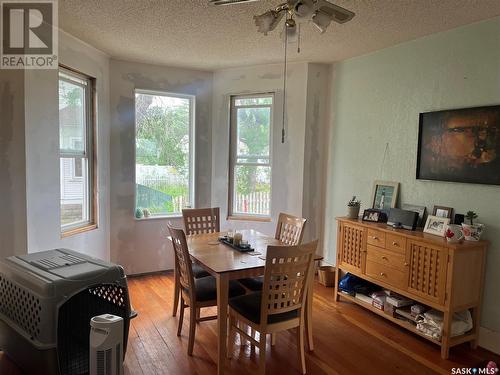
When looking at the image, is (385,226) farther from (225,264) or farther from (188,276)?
(188,276)

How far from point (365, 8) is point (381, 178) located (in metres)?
1.72

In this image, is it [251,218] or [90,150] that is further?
[251,218]

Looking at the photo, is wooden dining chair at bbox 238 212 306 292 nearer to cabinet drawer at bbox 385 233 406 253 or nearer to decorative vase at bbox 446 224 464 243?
cabinet drawer at bbox 385 233 406 253

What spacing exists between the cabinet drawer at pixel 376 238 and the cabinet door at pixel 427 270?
278 mm

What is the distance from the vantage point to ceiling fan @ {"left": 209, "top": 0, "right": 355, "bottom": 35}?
189 cm

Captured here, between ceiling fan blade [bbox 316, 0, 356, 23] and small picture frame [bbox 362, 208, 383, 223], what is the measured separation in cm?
201

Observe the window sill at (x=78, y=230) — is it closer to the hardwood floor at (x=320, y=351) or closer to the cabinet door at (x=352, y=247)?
the hardwood floor at (x=320, y=351)

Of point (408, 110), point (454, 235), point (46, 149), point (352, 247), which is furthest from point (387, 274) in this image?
point (46, 149)

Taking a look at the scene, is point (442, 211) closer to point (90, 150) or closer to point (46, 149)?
point (46, 149)

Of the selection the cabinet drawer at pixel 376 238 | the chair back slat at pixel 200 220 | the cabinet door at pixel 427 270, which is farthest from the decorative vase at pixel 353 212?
the chair back slat at pixel 200 220

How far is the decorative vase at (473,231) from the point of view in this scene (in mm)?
2750

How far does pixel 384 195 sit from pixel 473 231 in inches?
39.4

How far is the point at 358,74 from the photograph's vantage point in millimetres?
3973

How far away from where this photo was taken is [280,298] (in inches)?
92.7
